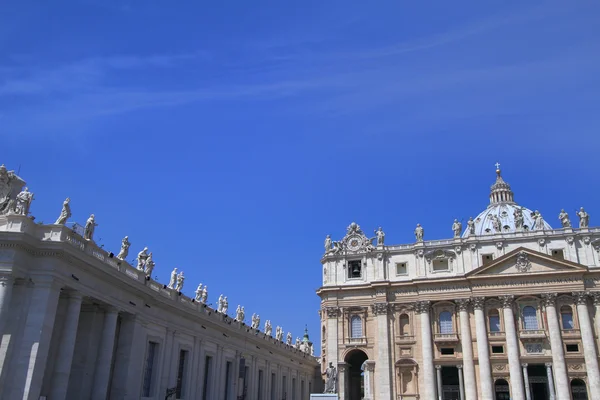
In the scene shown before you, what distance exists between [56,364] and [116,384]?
6.53m

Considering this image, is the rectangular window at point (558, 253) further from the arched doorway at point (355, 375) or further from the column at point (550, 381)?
the arched doorway at point (355, 375)

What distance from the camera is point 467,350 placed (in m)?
64.6

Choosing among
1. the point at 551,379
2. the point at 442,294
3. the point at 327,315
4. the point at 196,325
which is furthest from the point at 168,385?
the point at 551,379

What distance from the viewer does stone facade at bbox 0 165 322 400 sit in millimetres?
28000

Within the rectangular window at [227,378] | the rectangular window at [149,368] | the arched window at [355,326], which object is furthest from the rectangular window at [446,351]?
the rectangular window at [149,368]

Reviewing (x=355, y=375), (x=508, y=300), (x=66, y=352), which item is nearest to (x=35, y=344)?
(x=66, y=352)

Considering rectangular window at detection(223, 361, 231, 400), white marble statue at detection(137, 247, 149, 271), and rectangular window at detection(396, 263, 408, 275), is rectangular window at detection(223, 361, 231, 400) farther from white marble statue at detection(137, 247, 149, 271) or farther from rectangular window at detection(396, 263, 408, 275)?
rectangular window at detection(396, 263, 408, 275)

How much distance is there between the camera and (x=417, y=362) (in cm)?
6675

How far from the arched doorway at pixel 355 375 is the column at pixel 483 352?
1503cm

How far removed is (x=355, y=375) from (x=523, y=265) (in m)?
27.2

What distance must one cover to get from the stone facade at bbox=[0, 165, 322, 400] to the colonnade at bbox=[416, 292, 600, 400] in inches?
1032

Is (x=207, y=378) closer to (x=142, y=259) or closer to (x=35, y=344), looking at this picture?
(x=142, y=259)

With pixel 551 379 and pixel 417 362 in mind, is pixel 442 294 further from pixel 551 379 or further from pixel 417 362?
pixel 551 379

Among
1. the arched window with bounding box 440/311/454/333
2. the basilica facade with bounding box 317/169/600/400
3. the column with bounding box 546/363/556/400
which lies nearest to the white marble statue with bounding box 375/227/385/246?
the basilica facade with bounding box 317/169/600/400
